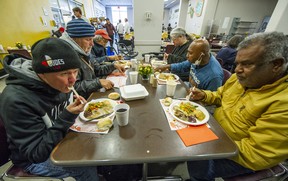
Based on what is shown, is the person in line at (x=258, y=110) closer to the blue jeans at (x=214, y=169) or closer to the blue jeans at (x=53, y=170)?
the blue jeans at (x=214, y=169)

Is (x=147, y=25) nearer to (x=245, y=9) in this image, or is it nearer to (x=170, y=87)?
(x=170, y=87)

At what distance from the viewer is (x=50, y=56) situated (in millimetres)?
732

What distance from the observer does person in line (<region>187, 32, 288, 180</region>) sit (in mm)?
731

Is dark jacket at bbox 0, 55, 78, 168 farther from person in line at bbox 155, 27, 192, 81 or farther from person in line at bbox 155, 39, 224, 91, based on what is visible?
person in line at bbox 155, 27, 192, 81

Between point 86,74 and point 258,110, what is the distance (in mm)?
1552

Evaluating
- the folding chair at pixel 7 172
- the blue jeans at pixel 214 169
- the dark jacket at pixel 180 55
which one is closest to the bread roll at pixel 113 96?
the folding chair at pixel 7 172

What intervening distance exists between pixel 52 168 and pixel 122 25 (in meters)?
8.77

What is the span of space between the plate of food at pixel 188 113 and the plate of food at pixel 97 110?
1.53 feet

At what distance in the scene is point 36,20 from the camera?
4629 mm

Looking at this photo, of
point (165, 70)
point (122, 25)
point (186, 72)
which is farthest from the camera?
point (122, 25)

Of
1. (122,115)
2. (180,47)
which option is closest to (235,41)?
(180,47)

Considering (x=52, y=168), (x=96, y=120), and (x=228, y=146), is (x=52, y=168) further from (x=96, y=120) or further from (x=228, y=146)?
(x=228, y=146)

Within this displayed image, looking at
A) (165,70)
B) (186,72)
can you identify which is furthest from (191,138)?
(186,72)

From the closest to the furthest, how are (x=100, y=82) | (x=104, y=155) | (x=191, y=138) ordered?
(x=104, y=155) < (x=191, y=138) < (x=100, y=82)
